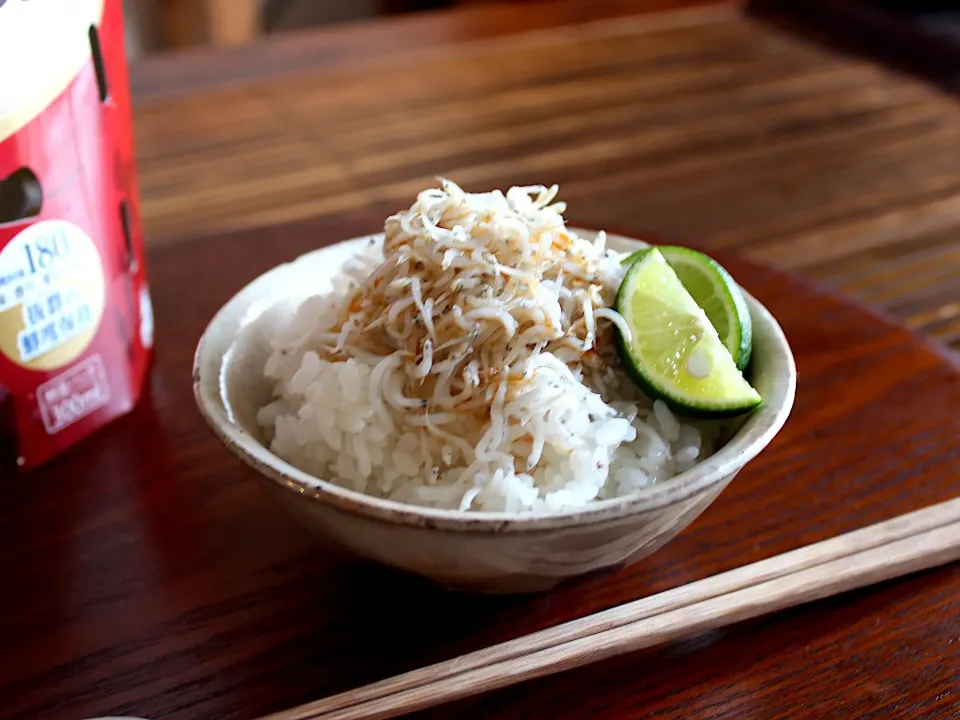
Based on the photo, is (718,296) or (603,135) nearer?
(718,296)

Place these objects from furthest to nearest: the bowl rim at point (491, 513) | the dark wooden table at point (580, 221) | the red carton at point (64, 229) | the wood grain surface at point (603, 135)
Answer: the wood grain surface at point (603, 135) < the red carton at point (64, 229) < the dark wooden table at point (580, 221) < the bowl rim at point (491, 513)

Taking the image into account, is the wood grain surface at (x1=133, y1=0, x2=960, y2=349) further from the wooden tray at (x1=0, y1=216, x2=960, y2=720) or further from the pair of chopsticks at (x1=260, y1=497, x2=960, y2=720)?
the pair of chopsticks at (x1=260, y1=497, x2=960, y2=720)

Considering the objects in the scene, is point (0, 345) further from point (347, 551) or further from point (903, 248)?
point (903, 248)

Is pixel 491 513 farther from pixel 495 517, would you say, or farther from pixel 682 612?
pixel 682 612

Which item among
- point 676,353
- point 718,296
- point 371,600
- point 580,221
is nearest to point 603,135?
point 580,221

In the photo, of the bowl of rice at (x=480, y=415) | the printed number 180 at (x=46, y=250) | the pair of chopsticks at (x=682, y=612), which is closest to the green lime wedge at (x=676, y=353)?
the bowl of rice at (x=480, y=415)

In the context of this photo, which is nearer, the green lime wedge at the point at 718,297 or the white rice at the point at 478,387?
the white rice at the point at 478,387

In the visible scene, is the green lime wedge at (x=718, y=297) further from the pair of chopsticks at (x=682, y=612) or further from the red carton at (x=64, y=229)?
the red carton at (x=64, y=229)
